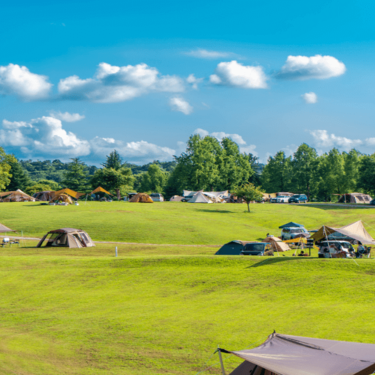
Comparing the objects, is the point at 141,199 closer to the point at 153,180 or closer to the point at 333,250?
the point at 333,250

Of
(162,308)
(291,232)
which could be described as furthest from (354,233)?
(291,232)

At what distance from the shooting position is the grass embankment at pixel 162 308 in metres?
12.4

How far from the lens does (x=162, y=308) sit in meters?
18.1

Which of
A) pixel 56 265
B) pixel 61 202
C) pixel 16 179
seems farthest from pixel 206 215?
pixel 16 179

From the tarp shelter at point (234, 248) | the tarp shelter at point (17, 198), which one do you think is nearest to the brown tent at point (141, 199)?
the tarp shelter at point (17, 198)

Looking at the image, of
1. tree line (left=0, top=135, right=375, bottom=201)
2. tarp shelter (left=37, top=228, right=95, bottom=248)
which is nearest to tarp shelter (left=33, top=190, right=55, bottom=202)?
tree line (left=0, top=135, right=375, bottom=201)

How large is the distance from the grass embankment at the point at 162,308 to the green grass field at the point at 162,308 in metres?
0.04

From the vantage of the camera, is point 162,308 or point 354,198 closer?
point 162,308

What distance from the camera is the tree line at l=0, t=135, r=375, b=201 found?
91.6 metres

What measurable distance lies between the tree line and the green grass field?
60.0 meters

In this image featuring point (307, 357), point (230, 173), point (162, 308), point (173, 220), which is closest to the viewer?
point (307, 357)

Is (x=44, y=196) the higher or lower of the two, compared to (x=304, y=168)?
lower

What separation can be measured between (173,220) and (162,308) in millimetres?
37893

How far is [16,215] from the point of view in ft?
189
